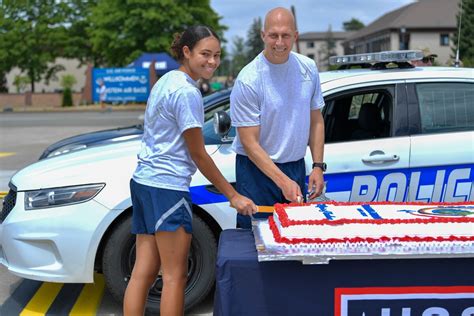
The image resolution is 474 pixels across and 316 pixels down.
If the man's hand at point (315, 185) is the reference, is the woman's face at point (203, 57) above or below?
above

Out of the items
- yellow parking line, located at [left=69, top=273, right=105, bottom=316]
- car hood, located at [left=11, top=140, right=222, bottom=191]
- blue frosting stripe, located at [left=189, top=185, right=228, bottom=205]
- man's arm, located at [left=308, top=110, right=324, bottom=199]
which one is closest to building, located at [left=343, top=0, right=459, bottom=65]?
yellow parking line, located at [left=69, top=273, right=105, bottom=316]

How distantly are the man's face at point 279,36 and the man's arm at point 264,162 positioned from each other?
374 millimetres

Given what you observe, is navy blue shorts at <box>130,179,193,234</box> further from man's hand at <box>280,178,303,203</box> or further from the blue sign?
the blue sign

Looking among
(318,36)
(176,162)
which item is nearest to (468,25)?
(176,162)

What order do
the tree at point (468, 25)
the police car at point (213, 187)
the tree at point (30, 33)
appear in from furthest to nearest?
1. the tree at point (30, 33)
2. the tree at point (468, 25)
3. the police car at point (213, 187)

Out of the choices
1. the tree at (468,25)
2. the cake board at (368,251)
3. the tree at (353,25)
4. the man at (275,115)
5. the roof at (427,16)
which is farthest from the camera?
the tree at (353,25)

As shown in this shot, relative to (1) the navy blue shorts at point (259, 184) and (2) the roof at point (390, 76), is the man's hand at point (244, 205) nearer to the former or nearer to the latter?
(1) the navy blue shorts at point (259, 184)

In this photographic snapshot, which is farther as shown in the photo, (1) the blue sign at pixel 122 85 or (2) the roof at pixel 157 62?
(2) the roof at pixel 157 62

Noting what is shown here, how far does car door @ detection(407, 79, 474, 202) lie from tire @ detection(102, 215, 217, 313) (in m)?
1.33

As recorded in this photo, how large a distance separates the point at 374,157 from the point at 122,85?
3528 centimetres

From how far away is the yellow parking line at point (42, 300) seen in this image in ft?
14.1

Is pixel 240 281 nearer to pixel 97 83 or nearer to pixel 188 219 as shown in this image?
pixel 188 219

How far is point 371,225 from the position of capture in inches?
92.2

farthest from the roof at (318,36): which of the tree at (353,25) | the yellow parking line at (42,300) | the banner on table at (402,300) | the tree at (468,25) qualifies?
the banner on table at (402,300)
